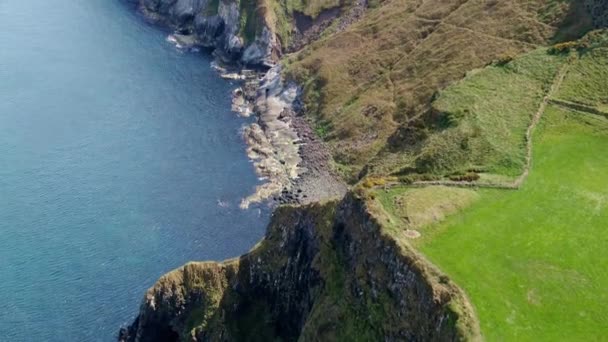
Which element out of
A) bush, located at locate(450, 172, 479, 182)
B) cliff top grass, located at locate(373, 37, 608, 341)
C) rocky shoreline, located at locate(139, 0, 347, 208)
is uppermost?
cliff top grass, located at locate(373, 37, 608, 341)

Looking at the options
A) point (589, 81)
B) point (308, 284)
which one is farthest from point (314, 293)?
point (589, 81)

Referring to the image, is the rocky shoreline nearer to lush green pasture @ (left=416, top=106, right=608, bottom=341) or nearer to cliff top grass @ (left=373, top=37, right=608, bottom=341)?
cliff top grass @ (left=373, top=37, right=608, bottom=341)

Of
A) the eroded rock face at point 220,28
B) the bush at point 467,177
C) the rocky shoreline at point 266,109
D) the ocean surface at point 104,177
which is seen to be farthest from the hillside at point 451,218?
the eroded rock face at point 220,28

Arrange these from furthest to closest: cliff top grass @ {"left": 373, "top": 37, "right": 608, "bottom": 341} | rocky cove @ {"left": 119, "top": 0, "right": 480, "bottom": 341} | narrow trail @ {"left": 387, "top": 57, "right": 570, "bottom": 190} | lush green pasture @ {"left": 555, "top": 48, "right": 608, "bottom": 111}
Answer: lush green pasture @ {"left": 555, "top": 48, "right": 608, "bottom": 111}, narrow trail @ {"left": 387, "top": 57, "right": 570, "bottom": 190}, rocky cove @ {"left": 119, "top": 0, "right": 480, "bottom": 341}, cliff top grass @ {"left": 373, "top": 37, "right": 608, "bottom": 341}

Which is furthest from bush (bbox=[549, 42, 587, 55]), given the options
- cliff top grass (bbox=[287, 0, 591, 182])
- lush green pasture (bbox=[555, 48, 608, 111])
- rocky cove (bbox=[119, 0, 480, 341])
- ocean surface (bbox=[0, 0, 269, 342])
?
ocean surface (bbox=[0, 0, 269, 342])

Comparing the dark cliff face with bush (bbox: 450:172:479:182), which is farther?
bush (bbox: 450:172:479:182)

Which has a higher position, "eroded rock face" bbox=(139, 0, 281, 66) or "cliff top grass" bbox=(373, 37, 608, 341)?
"cliff top grass" bbox=(373, 37, 608, 341)

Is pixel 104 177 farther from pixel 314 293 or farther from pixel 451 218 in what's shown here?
pixel 451 218

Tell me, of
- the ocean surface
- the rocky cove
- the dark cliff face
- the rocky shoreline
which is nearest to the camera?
the dark cliff face
